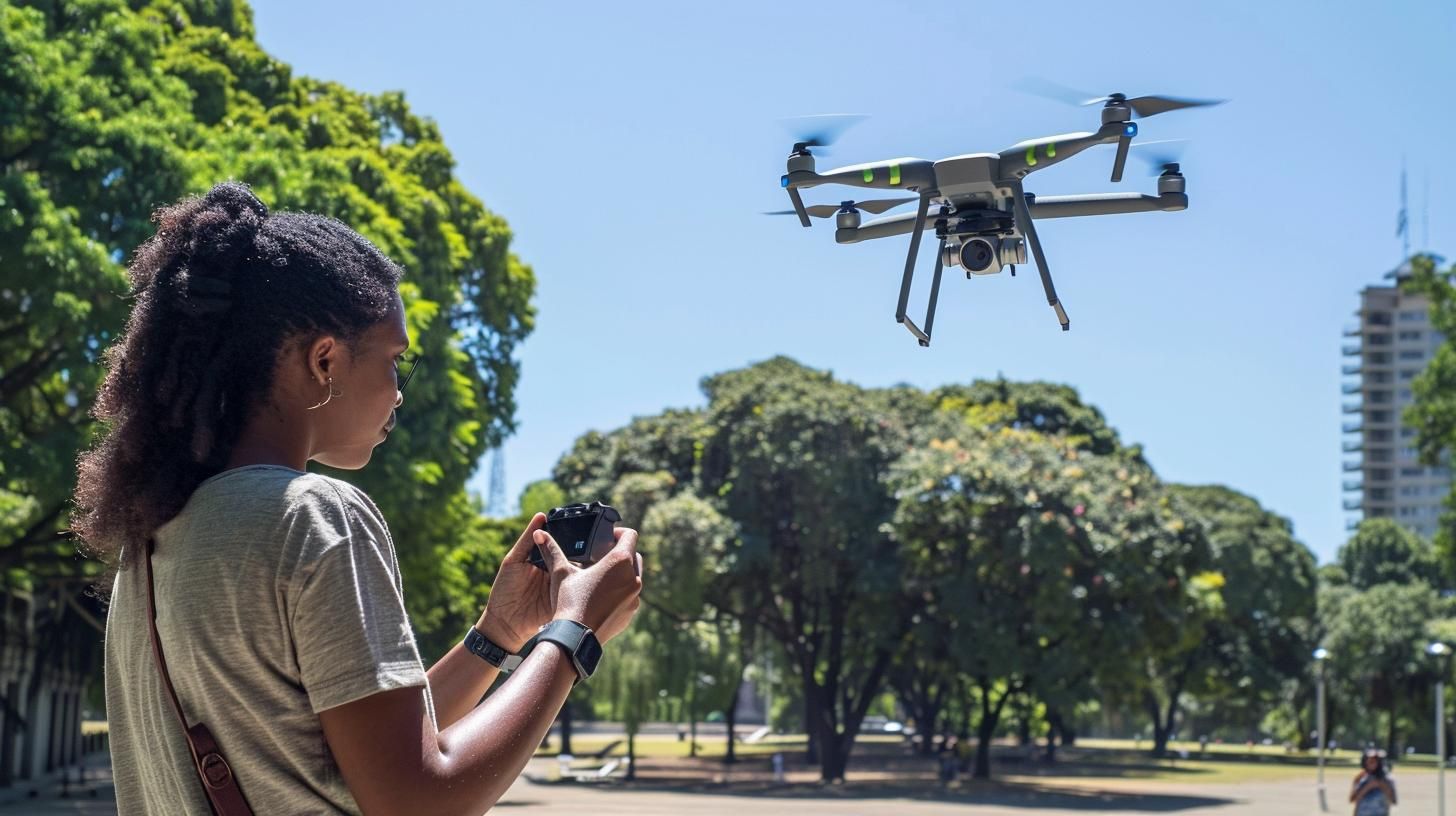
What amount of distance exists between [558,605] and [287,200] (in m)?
17.7

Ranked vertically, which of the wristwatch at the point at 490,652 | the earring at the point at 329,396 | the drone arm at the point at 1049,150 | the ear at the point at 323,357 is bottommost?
the wristwatch at the point at 490,652

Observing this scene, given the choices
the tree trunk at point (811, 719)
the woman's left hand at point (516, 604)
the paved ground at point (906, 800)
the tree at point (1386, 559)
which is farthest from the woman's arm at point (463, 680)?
the tree at point (1386, 559)

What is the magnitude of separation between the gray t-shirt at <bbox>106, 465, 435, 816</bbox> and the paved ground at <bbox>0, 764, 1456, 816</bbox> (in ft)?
81.0

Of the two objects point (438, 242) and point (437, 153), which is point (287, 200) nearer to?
point (438, 242)

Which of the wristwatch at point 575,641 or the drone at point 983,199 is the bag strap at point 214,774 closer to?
the wristwatch at point 575,641

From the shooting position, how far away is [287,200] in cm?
1858

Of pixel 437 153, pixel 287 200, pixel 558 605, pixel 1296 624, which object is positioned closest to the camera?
pixel 558 605

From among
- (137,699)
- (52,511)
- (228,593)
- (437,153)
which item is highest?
(437,153)

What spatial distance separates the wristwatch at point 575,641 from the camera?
1759 mm

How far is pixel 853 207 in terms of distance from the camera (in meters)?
3.42

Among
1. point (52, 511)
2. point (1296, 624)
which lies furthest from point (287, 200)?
point (1296, 624)

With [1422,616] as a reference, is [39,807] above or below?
below

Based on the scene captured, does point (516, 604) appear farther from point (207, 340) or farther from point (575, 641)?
point (207, 340)

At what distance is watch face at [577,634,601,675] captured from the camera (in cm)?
177
